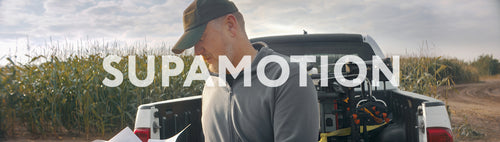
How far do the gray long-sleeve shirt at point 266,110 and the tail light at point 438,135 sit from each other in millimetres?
1231

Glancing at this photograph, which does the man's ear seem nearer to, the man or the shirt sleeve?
the man

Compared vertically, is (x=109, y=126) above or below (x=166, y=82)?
below

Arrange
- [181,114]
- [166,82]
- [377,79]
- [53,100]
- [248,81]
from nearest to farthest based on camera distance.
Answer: [248,81] → [181,114] → [377,79] → [166,82] → [53,100]

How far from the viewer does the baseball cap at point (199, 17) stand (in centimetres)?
125

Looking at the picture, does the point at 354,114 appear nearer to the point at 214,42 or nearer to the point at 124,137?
the point at 214,42

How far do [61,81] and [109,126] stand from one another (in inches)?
49.2

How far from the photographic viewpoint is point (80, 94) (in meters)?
6.88

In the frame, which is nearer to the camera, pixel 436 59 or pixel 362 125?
pixel 362 125

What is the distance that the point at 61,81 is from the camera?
23.6 feet

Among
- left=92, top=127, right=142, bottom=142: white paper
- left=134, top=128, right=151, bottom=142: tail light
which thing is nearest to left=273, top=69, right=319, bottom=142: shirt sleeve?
left=92, top=127, right=142, bottom=142: white paper

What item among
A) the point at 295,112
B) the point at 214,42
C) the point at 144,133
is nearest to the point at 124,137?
the point at 214,42

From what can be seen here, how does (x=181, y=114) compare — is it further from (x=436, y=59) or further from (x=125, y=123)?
(x=436, y=59)

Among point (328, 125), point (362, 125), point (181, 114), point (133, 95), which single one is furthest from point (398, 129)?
point (133, 95)

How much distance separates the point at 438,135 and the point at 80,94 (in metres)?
6.29
